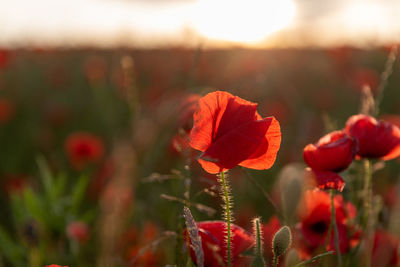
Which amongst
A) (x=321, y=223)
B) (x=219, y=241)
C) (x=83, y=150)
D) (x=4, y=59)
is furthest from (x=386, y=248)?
(x=4, y=59)

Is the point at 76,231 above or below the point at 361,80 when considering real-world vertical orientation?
below

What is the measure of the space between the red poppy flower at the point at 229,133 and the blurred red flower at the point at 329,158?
124 mm

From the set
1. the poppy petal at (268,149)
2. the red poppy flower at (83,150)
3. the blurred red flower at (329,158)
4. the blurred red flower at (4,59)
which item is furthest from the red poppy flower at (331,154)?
the blurred red flower at (4,59)

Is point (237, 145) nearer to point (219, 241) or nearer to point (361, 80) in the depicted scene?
point (219, 241)

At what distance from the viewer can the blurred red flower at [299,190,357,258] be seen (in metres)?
0.91

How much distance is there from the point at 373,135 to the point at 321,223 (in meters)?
0.22

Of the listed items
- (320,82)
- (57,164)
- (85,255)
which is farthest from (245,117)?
(320,82)

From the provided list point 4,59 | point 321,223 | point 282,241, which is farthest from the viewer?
point 4,59

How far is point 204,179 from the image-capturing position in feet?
2.45

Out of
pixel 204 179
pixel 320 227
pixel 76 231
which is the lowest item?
pixel 76 231

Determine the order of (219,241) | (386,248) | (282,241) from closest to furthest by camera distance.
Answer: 1. (282,241)
2. (219,241)
3. (386,248)

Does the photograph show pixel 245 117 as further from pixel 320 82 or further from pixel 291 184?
pixel 320 82

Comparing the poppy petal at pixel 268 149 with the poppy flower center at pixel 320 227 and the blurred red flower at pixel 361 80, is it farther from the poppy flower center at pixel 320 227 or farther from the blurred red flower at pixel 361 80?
the blurred red flower at pixel 361 80

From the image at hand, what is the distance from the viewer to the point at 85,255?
6.80 feet
